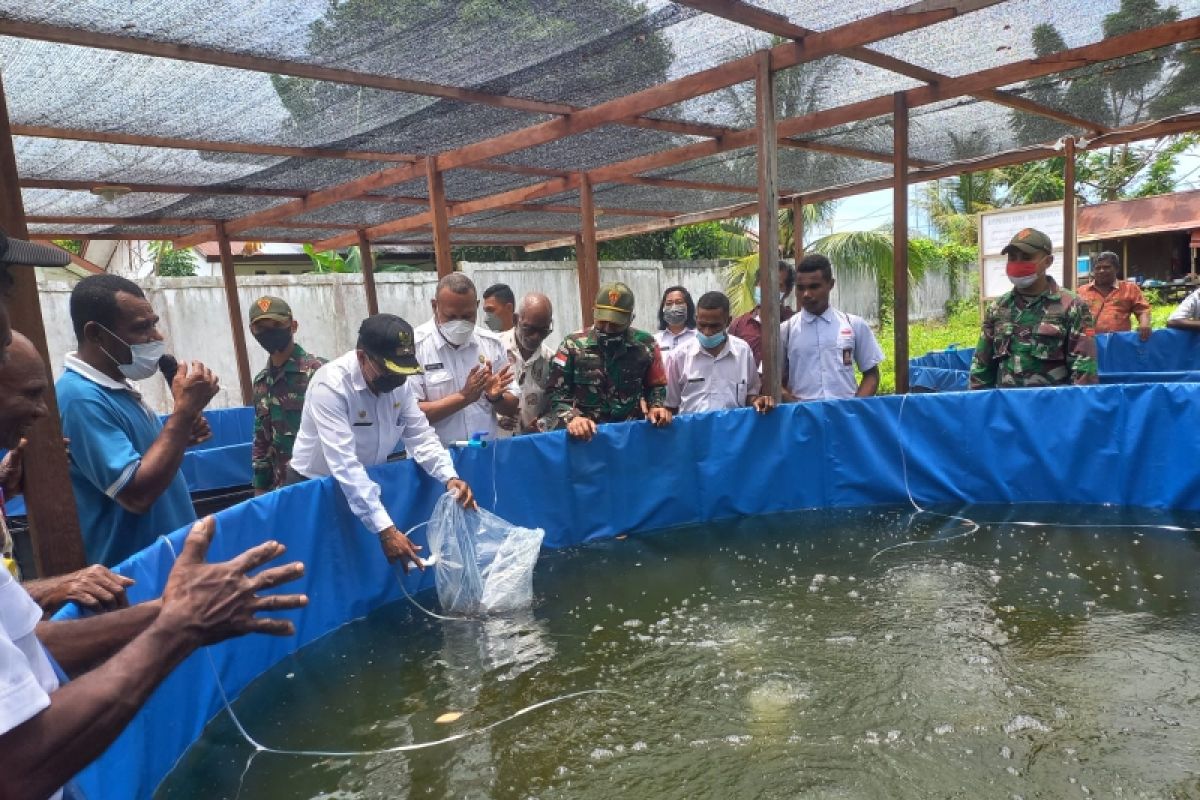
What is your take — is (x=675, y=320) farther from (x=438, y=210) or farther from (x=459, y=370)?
(x=438, y=210)

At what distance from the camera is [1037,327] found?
540cm

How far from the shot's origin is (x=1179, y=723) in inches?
105

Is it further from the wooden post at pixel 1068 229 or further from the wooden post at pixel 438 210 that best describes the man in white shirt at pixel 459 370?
the wooden post at pixel 1068 229

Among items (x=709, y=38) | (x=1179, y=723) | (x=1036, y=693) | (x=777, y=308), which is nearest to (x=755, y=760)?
(x=1036, y=693)

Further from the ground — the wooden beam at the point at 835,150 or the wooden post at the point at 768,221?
the wooden beam at the point at 835,150

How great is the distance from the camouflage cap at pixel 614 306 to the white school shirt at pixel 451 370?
0.73 meters

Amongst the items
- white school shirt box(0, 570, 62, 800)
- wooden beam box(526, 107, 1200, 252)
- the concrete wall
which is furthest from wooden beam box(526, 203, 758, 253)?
white school shirt box(0, 570, 62, 800)

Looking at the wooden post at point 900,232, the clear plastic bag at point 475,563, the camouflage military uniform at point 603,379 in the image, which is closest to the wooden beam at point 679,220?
the wooden post at point 900,232

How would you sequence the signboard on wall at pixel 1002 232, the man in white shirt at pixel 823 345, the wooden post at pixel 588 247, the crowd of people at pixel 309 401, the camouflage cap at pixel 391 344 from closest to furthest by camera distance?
1. the crowd of people at pixel 309 401
2. the camouflage cap at pixel 391 344
3. the man in white shirt at pixel 823 345
4. the wooden post at pixel 588 247
5. the signboard on wall at pixel 1002 232

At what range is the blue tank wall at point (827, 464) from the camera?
499 cm

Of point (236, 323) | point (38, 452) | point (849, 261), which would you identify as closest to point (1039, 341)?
point (38, 452)

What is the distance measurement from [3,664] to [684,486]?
466 cm

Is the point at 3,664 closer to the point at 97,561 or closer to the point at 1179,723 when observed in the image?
the point at 97,561

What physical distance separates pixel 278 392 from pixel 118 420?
208 centimetres
